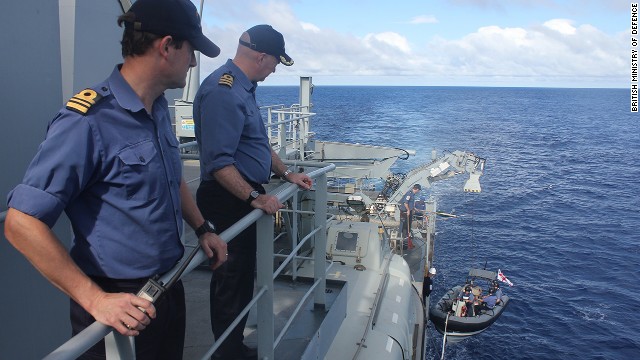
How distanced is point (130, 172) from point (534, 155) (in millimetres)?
54445

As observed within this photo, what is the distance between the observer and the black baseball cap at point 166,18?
188 centimetres

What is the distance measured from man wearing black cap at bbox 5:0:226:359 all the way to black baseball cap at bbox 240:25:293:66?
3.51 ft

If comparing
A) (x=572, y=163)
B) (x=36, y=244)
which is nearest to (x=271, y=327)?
(x=36, y=244)

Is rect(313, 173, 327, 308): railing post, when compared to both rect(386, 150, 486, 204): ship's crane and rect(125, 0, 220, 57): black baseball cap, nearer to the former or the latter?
rect(125, 0, 220, 57): black baseball cap

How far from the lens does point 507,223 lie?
29.6 meters

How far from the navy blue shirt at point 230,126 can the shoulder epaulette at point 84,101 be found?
1165 millimetres

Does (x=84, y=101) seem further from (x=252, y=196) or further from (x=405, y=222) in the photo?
(x=405, y=222)

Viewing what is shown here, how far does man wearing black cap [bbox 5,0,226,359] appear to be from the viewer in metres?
1.56

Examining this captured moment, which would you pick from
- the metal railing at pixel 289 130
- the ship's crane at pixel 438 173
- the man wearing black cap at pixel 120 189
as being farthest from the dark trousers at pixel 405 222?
the man wearing black cap at pixel 120 189

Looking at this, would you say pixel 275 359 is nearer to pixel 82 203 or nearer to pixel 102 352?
pixel 102 352

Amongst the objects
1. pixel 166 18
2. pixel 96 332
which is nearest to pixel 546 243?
pixel 166 18

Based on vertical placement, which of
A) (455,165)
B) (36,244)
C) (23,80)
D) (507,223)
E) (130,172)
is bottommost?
(507,223)

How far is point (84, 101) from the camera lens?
1.76 m

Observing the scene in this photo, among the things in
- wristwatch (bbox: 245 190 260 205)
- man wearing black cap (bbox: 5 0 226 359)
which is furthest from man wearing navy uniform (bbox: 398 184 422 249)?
man wearing black cap (bbox: 5 0 226 359)
